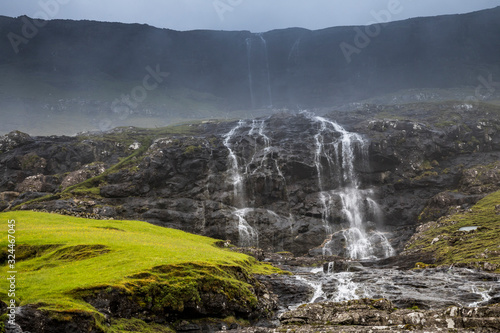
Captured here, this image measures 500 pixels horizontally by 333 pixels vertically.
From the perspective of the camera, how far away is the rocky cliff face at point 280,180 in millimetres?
54344

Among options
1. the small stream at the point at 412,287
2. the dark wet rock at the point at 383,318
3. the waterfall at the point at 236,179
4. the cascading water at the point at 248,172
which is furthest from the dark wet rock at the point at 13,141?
the dark wet rock at the point at 383,318

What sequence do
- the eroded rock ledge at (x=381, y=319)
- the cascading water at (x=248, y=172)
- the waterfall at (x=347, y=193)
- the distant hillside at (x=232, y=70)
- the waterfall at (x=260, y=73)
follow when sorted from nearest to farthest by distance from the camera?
the eroded rock ledge at (x=381, y=319)
the waterfall at (x=347, y=193)
the cascading water at (x=248, y=172)
the distant hillside at (x=232, y=70)
the waterfall at (x=260, y=73)

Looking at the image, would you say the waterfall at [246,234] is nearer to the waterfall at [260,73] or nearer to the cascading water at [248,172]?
the cascading water at [248,172]

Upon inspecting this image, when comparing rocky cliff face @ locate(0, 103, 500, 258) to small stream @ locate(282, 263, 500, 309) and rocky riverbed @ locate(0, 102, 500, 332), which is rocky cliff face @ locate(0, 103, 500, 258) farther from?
small stream @ locate(282, 263, 500, 309)

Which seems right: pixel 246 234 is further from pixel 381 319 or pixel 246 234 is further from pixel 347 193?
pixel 381 319

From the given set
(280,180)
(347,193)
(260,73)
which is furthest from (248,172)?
(260,73)

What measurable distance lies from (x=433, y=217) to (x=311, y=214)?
19.4m

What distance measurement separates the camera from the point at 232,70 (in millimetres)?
199875

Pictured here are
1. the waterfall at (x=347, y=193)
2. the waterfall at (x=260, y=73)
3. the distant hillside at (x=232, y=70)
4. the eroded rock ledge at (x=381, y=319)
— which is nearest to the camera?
the eroded rock ledge at (x=381, y=319)

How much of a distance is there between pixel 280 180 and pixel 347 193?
496 inches

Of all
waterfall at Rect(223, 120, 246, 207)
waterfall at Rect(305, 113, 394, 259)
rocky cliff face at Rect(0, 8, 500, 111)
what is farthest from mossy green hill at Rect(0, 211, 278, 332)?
rocky cliff face at Rect(0, 8, 500, 111)

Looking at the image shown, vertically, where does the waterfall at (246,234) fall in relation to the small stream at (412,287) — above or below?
above

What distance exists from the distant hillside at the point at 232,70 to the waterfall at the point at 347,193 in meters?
101

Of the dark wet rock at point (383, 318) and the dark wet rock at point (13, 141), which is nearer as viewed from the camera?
the dark wet rock at point (383, 318)
